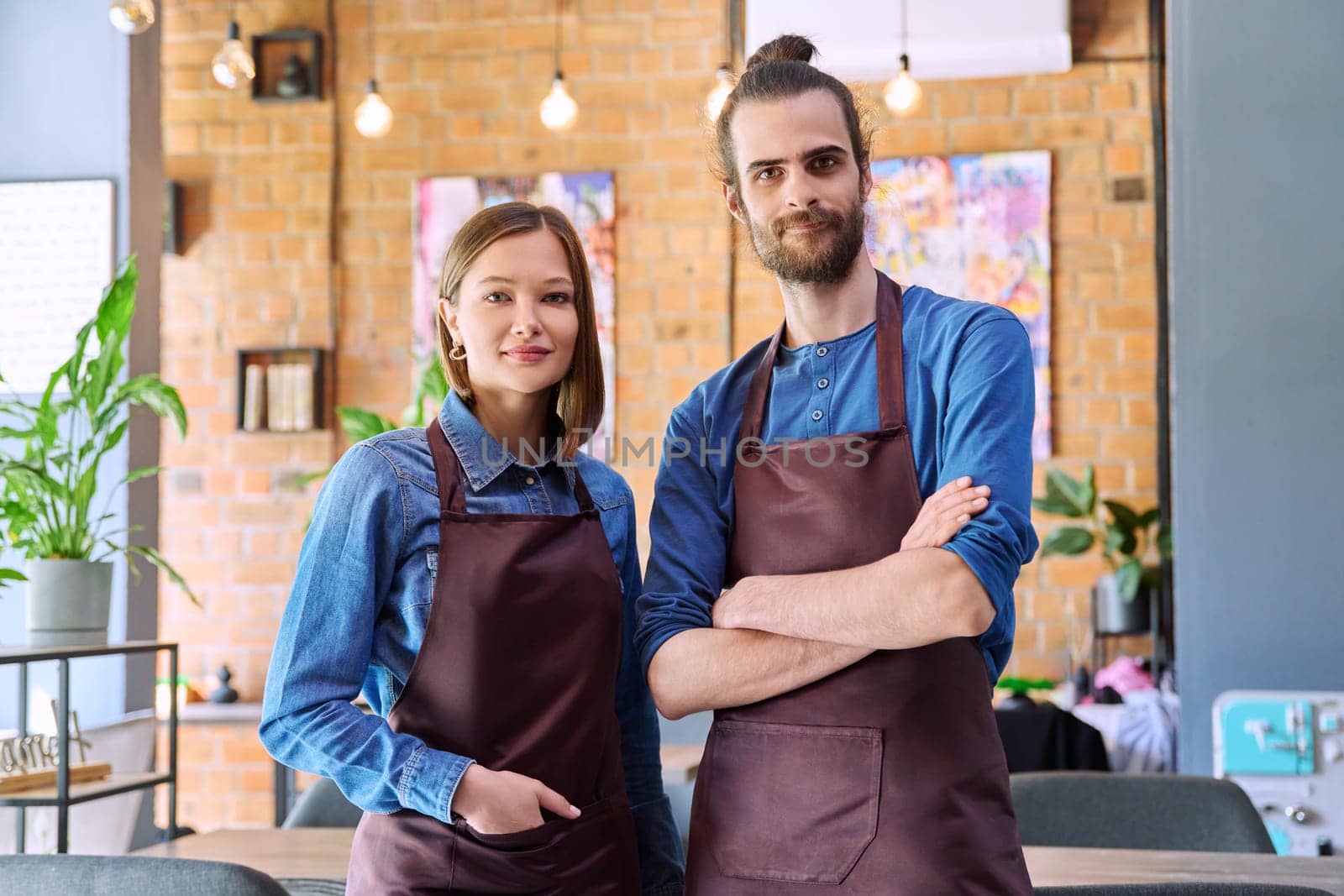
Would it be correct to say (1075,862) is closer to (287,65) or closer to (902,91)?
(902,91)

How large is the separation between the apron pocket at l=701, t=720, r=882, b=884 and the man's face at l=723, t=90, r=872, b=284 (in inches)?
19.3

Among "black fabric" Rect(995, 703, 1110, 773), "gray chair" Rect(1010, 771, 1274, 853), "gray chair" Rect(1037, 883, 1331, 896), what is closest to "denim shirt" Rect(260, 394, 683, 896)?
"gray chair" Rect(1037, 883, 1331, 896)

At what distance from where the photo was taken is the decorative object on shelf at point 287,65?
6.01 metres

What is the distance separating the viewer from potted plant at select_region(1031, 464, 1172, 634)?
16.4 ft

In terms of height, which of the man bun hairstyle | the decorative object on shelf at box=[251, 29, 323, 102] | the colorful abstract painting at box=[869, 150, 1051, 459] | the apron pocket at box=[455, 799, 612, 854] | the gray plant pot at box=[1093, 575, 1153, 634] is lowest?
the gray plant pot at box=[1093, 575, 1153, 634]

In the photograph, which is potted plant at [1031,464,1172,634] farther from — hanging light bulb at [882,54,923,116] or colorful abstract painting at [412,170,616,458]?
colorful abstract painting at [412,170,616,458]

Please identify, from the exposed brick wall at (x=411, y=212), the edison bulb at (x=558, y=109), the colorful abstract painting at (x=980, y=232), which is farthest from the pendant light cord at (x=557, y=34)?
the colorful abstract painting at (x=980, y=232)

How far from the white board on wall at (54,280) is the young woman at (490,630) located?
102 inches

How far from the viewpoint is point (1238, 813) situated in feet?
7.93

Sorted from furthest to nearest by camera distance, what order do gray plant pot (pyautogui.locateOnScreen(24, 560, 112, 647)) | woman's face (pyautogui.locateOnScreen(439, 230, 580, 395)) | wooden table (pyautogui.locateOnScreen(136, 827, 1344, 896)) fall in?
gray plant pot (pyautogui.locateOnScreen(24, 560, 112, 647)), wooden table (pyautogui.locateOnScreen(136, 827, 1344, 896)), woman's face (pyautogui.locateOnScreen(439, 230, 580, 395))

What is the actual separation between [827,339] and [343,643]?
0.61 m

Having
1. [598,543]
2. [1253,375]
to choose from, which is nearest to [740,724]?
[598,543]

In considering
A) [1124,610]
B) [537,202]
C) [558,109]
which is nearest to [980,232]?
[1124,610]

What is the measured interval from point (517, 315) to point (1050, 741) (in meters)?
3.14
